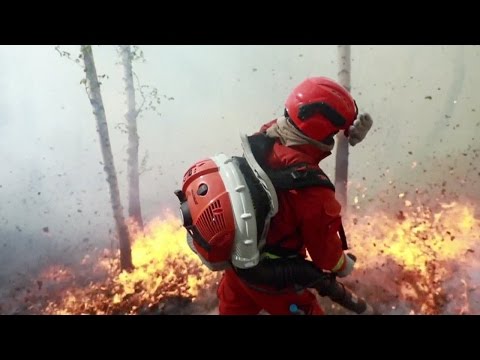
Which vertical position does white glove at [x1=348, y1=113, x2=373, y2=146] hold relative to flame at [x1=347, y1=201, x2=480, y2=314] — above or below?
above

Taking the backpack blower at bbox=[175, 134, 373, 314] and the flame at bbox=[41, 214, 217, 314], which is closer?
the backpack blower at bbox=[175, 134, 373, 314]

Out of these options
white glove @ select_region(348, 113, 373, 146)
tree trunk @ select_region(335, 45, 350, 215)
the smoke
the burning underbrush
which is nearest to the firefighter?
white glove @ select_region(348, 113, 373, 146)

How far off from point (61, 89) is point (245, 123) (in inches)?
81.7

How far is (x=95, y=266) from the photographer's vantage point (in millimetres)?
4266

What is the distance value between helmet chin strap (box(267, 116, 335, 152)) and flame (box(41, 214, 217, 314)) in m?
2.37

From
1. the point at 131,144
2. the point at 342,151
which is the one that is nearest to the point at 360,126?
the point at 342,151

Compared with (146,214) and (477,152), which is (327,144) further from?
(146,214)

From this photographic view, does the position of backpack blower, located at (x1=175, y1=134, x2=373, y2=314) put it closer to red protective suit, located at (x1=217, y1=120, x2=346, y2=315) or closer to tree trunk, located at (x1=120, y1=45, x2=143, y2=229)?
red protective suit, located at (x1=217, y1=120, x2=346, y2=315)

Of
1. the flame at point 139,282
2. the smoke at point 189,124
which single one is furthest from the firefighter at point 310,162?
the smoke at point 189,124

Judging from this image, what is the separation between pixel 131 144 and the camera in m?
4.70

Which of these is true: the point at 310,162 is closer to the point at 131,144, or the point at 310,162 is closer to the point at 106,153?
the point at 106,153

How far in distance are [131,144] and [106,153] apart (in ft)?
1.74

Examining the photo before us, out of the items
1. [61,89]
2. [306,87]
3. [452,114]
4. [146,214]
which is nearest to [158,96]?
[61,89]

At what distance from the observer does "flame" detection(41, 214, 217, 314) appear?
154 inches
